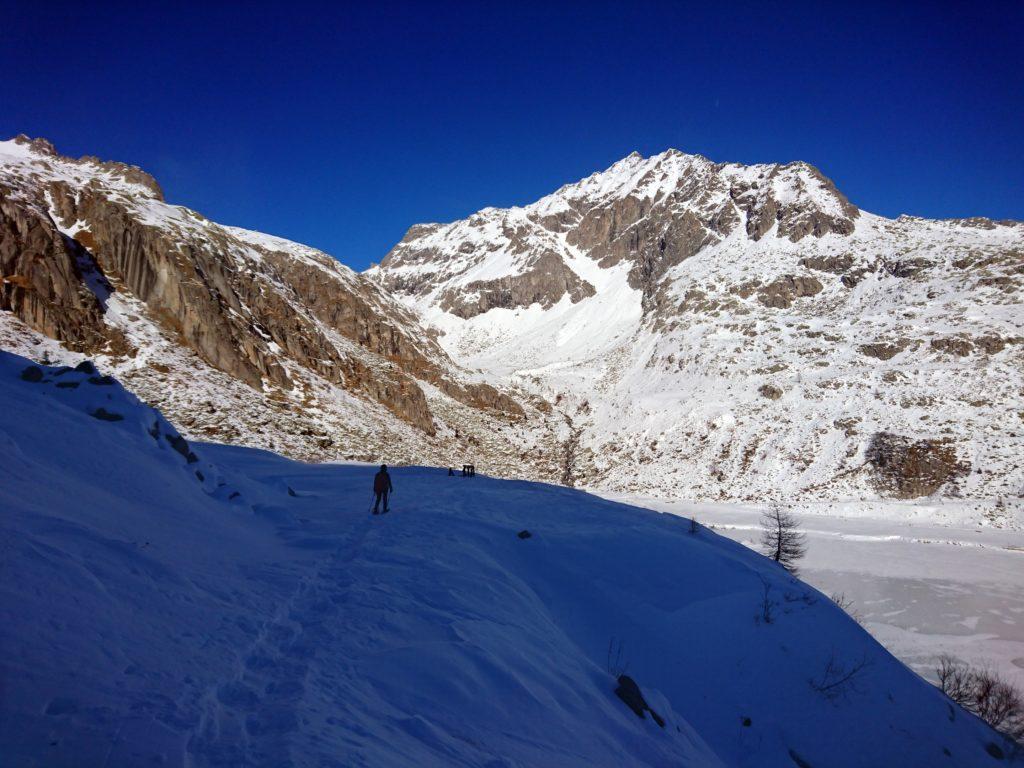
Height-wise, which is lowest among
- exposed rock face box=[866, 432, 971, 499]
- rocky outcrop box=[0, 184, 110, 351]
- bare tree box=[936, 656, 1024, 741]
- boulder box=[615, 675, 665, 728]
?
bare tree box=[936, 656, 1024, 741]

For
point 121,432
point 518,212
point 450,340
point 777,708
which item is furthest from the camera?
point 518,212

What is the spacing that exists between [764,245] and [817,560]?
70137 millimetres

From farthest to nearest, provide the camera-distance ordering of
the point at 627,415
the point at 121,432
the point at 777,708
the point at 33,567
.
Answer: the point at 627,415, the point at 121,432, the point at 777,708, the point at 33,567

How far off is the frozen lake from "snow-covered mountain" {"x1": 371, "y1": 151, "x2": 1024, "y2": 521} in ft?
16.6

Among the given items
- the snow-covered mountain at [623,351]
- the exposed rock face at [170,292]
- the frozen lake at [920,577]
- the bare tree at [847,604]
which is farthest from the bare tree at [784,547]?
the exposed rock face at [170,292]

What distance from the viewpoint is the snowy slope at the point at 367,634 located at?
3.41 m

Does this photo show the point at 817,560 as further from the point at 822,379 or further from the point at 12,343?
the point at 12,343

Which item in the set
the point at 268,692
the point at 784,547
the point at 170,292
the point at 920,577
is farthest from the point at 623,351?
the point at 268,692

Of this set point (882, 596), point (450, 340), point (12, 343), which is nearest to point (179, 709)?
point (882, 596)

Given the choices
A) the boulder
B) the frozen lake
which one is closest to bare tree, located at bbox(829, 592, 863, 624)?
the frozen lake

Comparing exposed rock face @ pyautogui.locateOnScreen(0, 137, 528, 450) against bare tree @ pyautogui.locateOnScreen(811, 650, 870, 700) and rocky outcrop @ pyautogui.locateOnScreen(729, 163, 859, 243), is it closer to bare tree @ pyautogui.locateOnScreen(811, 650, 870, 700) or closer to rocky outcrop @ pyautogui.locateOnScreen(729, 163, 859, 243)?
bare tree @ pyautogui.locateOnScreen(811, 650, 870, 700)

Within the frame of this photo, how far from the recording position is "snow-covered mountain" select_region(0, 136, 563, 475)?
31875mm

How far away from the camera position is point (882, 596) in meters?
23.9

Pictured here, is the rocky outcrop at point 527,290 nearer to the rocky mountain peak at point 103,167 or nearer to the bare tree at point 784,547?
the rocky mountain peak at point 103,167
